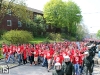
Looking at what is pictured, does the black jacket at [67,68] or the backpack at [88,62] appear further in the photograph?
the backpack at [88,62]

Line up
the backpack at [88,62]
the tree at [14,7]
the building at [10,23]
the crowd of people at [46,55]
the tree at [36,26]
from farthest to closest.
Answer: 1. the tree at [36,26]
2. the building at [10,23]
3. the tree at [14,7]
4. the crowd of people at [46,55]
5. the backpack at [88,62]

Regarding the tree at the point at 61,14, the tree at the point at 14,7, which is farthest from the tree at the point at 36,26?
the tree at the point at 14,7

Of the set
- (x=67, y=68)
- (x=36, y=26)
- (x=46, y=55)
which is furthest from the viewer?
(x=36, y=26)

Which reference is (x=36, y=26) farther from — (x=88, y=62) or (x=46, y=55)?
(x=88, y=62)

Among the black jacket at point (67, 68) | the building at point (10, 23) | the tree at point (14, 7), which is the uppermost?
the tree at point (14, 7)

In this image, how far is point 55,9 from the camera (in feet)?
256

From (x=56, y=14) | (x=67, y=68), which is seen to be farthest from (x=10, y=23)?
(x=67, y=68)

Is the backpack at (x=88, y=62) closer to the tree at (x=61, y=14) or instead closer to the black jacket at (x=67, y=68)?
the black jacket at (x=67, y=68)

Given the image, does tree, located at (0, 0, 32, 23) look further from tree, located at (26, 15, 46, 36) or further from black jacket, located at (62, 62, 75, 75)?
black jacket, located at (62, 62, 75, 75)

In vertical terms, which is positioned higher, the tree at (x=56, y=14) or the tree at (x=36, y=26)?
the tree at (x=56, y=14)

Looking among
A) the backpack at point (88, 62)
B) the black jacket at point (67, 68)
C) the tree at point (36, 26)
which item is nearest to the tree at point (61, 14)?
the tree at point (36, 26)

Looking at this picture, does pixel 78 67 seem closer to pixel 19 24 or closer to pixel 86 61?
pixel 86 61

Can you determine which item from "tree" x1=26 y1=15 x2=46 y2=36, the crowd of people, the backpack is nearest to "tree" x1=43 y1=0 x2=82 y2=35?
"tree" x1=26 y1=15 x2=46 y2=36

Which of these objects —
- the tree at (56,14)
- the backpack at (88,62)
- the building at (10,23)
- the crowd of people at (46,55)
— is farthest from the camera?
the tree at (56,14)
